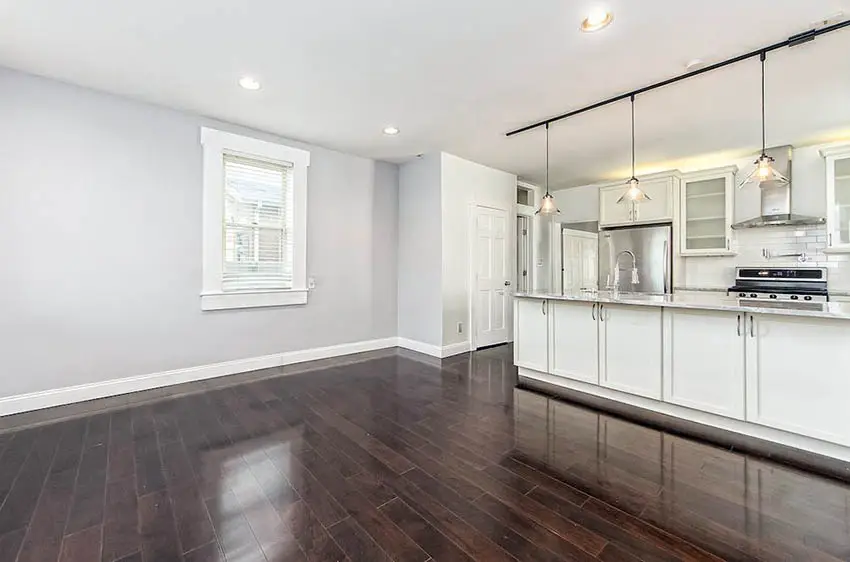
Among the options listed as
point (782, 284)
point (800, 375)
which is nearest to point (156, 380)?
point (800, 375)

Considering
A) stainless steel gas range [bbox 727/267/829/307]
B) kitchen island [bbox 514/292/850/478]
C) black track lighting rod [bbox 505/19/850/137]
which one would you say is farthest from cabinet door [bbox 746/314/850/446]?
stainless steel gas range [bbox 727/267/829/307]

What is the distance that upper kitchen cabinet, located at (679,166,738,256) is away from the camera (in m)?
5.10

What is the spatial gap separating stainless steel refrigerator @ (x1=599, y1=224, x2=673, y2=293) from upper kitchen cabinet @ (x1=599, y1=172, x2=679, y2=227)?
0.48 ft

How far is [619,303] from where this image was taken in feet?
10.5

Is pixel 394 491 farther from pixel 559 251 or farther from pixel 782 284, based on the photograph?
pixel 559 251

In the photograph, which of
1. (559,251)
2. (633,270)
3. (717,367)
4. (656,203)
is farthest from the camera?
(559,251)

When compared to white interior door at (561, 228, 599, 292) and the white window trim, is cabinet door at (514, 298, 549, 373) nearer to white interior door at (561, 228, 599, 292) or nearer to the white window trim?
the white window trim

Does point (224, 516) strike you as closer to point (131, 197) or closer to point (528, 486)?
point (528, 486)

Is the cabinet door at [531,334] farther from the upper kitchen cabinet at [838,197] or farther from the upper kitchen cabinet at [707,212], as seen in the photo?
the upper kitchen cabinet at [838,197]

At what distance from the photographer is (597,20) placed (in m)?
2.35

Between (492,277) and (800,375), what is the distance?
3.63m

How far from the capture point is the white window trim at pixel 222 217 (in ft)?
13.0

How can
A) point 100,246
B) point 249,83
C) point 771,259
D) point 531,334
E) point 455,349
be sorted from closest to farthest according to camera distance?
1. point 249,83
2. point 100,246
3. point 531,334
4. point 771,259
5. point 455,349

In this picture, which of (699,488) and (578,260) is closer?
(699,488)
